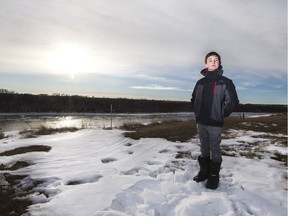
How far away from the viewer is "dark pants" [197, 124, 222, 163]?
14.9 ft

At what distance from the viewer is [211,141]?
15.1ft

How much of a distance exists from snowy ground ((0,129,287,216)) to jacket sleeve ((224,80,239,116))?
137 centimetres

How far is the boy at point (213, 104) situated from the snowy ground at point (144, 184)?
0.49 meters

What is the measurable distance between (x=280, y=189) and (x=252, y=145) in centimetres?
469

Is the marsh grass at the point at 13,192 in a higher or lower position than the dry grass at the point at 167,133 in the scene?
lower

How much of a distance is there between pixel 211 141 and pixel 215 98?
2.46 ft

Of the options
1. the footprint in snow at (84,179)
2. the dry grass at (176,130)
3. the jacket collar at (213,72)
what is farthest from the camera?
the dry grass at (176,130)

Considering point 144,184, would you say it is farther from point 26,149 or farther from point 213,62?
point 26,149

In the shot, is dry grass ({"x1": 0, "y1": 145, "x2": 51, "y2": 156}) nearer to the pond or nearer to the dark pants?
the dark pants

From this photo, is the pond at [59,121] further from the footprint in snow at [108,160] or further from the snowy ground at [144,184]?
the snowy ground at [144,184]

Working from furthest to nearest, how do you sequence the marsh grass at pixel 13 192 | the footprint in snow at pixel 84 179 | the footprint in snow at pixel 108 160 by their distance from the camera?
the footprint in snow at pixel 108 160
the footprint in snow at pixel 84 179
the marsh grass at pixel 13 192

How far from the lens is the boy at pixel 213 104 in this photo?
4.41m

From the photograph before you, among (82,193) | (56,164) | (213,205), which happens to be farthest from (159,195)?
(56,164)

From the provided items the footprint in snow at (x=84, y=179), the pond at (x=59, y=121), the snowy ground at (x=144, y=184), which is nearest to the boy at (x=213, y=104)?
the snowy ground at (x=144, y=184)
